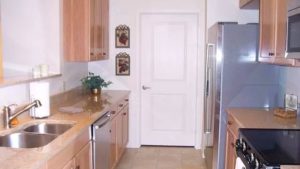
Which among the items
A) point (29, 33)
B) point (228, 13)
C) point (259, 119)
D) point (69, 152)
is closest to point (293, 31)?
point (259, 119)

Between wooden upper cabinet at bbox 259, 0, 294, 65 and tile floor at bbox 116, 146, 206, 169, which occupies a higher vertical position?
wooden upper cabinet at bbox 259, 0, 294, 65

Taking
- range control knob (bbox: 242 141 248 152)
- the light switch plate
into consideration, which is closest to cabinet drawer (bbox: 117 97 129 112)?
the light switch plate

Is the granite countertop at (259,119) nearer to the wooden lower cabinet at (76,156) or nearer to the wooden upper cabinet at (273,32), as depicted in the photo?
the wooden upper cabinet at (273,32)

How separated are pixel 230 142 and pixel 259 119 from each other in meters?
0.39

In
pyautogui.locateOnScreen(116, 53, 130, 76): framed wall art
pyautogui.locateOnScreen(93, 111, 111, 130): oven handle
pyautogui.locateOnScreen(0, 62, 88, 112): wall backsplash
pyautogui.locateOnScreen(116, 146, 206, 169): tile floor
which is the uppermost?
pyautogui.locateOnScreen(116, 53, 130, 76): framed wall art

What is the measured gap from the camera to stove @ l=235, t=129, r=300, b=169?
176cm

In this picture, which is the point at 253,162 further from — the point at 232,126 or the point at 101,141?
the point at 101,141

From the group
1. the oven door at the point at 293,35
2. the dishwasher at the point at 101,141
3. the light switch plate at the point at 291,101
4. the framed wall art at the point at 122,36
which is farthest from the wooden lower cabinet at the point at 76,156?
the framed wall art at the point at 122,36

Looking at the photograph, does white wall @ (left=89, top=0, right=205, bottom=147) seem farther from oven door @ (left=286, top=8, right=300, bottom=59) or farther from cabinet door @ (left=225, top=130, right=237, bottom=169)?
oven door @ (left=286, top=8, right=300, bottom=59)

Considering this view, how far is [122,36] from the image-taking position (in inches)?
194

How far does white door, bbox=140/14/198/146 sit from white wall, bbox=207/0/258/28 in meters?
0.58

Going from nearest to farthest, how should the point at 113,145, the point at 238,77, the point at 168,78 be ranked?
the point at 238,77 → the point at 113,145 → the point at 168,78

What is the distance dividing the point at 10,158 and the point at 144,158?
296 centimetres

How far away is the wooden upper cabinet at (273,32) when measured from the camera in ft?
7.95
